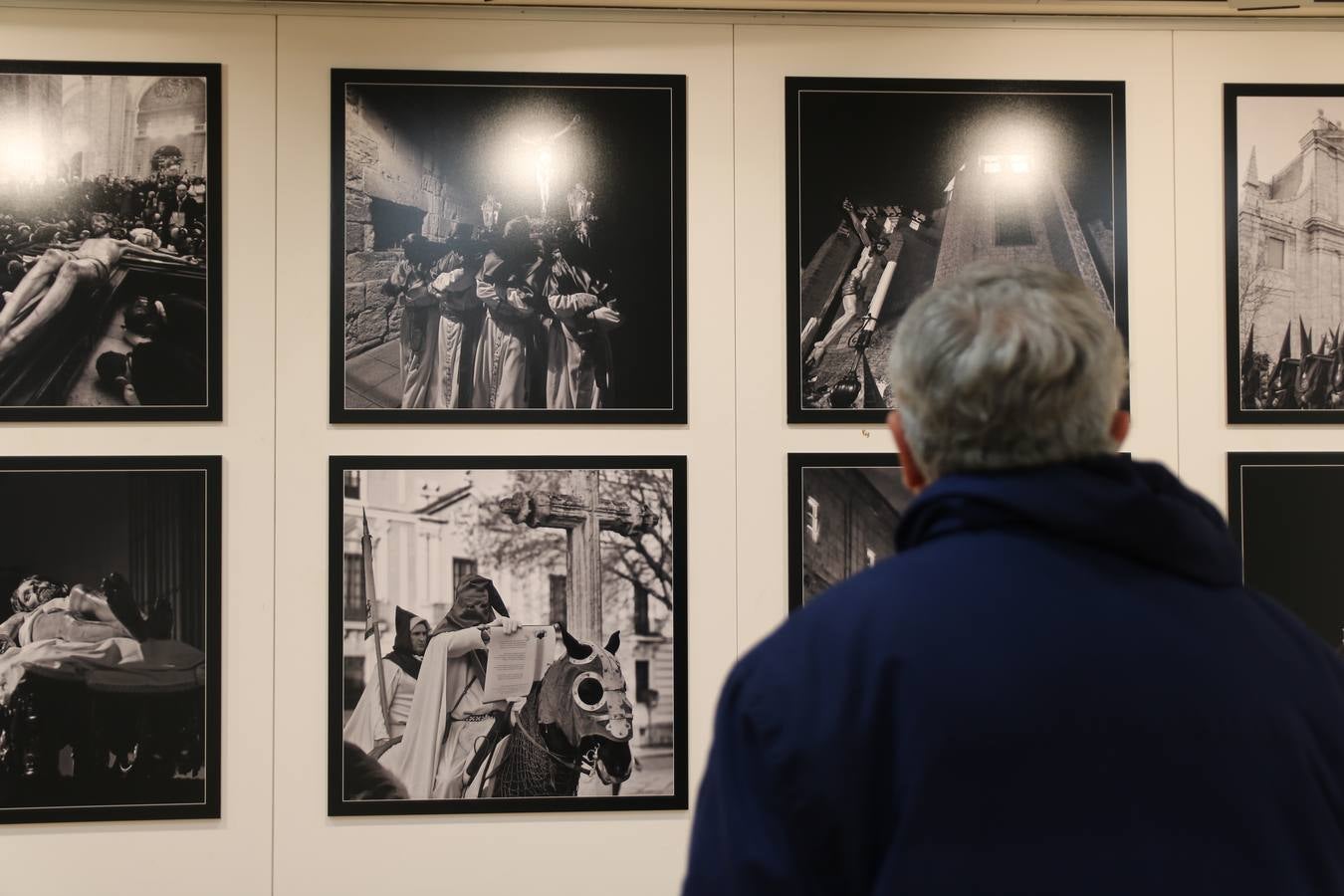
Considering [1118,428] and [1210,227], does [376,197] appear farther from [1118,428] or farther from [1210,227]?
[1210,227]

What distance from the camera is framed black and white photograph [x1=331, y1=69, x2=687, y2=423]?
2.55 m

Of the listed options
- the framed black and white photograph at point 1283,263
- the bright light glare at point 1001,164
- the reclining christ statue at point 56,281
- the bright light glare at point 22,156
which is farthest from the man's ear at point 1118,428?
the bright light glare at point 22,156

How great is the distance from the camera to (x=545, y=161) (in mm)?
2588

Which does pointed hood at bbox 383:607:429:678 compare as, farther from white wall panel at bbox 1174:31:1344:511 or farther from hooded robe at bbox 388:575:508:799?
white wall panel at bbox 1174:31:1344:511

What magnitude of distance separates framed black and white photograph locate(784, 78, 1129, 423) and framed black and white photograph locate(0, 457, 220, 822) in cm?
161

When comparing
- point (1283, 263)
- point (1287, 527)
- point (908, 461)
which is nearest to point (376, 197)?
point (908, 461)

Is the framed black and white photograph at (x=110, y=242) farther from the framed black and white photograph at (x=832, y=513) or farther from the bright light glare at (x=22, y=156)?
the framed black and white photograph at (x=832, y=513)

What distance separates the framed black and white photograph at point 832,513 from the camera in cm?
260

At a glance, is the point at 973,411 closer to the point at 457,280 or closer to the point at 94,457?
the point at 457,280

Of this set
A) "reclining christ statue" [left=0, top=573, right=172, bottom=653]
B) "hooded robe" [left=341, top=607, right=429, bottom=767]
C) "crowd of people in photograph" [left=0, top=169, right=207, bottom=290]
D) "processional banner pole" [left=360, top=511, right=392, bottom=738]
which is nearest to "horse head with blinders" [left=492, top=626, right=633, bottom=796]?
"hooded robe" [left=341, top=607, right=429, bottom=767]

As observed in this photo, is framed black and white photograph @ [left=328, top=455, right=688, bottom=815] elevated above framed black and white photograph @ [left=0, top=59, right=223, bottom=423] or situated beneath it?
situated beneath

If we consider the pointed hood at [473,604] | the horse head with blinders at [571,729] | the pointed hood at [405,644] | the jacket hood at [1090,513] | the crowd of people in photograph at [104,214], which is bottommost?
→ the horse head with blinders at [571,729]

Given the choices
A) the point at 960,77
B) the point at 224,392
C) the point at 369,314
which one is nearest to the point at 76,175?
the point at 224,392

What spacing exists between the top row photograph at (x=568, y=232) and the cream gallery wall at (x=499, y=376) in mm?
Answer: 10
